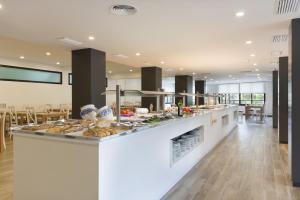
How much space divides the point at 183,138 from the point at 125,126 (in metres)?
1.77

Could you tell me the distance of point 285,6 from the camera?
10.1 ft

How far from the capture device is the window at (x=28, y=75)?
28.6 ft

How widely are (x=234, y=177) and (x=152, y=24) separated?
9.28ft

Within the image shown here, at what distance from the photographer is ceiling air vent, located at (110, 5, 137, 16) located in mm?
3162

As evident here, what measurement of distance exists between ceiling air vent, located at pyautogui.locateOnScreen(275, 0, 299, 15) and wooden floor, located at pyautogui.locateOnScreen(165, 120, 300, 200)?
249 centimetres

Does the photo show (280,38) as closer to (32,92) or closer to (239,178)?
(239,178)

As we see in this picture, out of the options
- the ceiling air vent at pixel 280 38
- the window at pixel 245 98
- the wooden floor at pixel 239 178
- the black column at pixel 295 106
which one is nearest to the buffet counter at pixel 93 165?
the wooden floor at pixel 239 178

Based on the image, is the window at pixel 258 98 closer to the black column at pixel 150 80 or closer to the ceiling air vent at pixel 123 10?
the black column at pixel 150 80

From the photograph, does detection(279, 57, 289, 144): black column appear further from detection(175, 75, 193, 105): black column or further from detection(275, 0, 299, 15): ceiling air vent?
detection(175, 75, 193, 105): black column

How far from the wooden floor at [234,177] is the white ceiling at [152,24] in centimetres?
248

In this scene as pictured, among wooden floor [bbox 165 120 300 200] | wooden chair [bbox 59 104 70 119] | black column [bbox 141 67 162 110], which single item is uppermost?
black column [bbox 141 67 162 110]

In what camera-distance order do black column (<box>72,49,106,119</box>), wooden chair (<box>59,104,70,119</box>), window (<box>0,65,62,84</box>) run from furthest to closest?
window (<box>0,65,62,84</box>) → wooden chair (<box>59,104,70,119</box>) → black column (<box>72,49,106,119</box>)

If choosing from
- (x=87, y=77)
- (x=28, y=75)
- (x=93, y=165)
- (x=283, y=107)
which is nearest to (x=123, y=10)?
(x=93, y=165)

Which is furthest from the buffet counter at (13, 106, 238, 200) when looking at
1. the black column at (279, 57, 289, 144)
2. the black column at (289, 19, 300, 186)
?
the black column at (279, 57, 289, 144)
